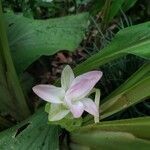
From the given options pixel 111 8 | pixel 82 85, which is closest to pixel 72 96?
pixel 82 85

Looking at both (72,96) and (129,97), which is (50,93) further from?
(129,97)

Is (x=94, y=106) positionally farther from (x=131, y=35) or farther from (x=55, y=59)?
(x=55, y=59)

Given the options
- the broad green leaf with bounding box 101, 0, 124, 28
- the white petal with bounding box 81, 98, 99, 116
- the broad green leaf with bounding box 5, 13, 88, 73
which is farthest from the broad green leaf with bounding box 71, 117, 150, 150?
the broad green leaf with bounding box 101, 0, 124, 28

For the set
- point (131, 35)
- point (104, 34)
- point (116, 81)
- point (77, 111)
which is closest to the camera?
point (77, 111)

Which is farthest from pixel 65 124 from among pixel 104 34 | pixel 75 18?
pixel 104 34

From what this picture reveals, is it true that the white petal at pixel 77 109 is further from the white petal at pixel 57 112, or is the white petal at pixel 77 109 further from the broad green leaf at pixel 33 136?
the broad green leaf at pixel 33 136

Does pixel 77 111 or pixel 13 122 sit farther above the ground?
pixel 77 111

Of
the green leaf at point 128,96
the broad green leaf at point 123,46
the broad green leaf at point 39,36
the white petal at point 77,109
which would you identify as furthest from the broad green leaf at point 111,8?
the white petal at point 77,109

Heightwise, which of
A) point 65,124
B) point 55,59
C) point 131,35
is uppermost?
point 131,35
